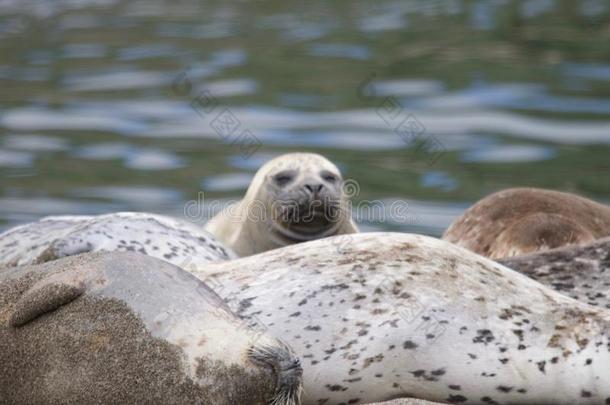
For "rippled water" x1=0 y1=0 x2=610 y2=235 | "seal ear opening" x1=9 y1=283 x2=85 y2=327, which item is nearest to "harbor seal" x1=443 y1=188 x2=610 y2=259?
"seal ear opening" x1=9 y1=283 x2=85 y2=327

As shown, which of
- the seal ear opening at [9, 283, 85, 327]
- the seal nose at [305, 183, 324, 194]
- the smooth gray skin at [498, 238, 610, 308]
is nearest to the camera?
the seal ear opening at [9, 283, 85, 327]

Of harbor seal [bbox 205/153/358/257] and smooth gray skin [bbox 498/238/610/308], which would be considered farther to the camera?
harbor seal [bbox 205/153/358/257]

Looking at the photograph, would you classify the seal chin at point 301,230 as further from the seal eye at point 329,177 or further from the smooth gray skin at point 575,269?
the smooth gray skin at point 575,269

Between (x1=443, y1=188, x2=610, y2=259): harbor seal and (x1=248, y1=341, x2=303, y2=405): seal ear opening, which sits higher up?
(x1=443, y1=188, x2=610, y2=259): harbor seal

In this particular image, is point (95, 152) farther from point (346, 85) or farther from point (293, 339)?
point (293, 339)

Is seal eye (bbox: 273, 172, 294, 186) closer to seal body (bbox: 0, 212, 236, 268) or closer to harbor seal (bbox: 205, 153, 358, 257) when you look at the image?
harbor seal (bbox: 205, 153, 358, 257)

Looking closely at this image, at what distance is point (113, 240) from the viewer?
587cm

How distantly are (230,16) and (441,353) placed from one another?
15.6m

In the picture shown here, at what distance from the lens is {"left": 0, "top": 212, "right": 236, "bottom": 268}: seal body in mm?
5750

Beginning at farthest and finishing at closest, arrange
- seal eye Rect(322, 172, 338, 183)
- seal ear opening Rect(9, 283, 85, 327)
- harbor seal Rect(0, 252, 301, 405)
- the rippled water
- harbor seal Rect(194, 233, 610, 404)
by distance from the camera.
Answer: the rippled water → seal eye Rect(322, 172, 338, 183) → harbor seal Rect(194, 233, 610, 404) → seal ear opening Rect(9, 283, 85, 327) → harbor seal Rect(0, 252, 301, 405)

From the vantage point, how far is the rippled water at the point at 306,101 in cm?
1198

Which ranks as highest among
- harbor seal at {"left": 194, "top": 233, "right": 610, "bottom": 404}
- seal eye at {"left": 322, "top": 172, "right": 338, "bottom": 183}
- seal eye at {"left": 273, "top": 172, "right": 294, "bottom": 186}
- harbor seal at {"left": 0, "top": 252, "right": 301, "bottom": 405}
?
seal eye at {"left": 322, "top": 172, "right": 338, "bottom": 183}

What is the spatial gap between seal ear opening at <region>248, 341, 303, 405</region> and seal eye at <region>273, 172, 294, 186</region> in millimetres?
3627

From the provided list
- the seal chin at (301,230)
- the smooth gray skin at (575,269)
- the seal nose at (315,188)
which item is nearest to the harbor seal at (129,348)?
the smooth gray skin at (575,269)
